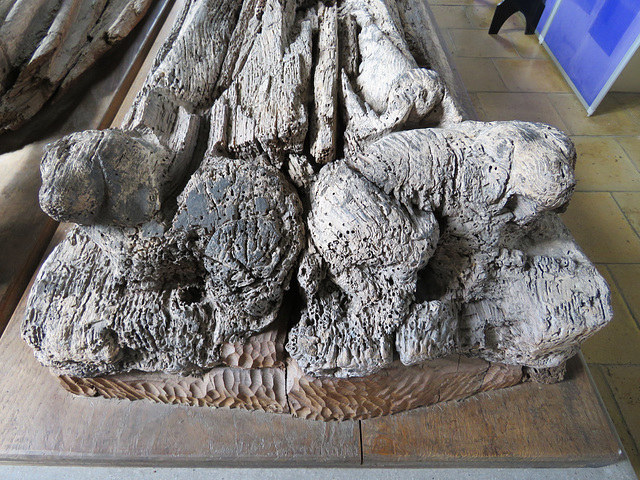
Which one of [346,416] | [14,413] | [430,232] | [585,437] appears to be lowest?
[585,437]

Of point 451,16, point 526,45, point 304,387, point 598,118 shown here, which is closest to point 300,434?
point 304,387

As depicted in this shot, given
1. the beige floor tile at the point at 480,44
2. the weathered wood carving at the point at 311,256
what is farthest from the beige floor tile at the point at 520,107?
the weathered wood carving at the point at 311,256

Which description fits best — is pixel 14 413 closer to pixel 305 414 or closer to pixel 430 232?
pixel 305 414

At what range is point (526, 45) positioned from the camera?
291cm

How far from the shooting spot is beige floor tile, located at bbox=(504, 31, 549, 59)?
112 inches

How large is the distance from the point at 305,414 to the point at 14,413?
2.23ft

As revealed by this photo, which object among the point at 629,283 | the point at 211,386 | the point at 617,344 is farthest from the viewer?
the point at 629,283

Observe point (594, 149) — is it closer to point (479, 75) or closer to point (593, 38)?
point (593, 38)

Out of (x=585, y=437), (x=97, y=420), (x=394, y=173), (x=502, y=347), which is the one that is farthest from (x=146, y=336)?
(x=585, y=437)

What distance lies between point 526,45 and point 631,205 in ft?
4.79

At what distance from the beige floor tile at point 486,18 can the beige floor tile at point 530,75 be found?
1.41 ft

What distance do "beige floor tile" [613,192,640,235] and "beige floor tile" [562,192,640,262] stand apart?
0.03 m

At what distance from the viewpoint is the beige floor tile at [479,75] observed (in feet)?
8.47

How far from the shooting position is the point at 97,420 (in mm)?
1007
